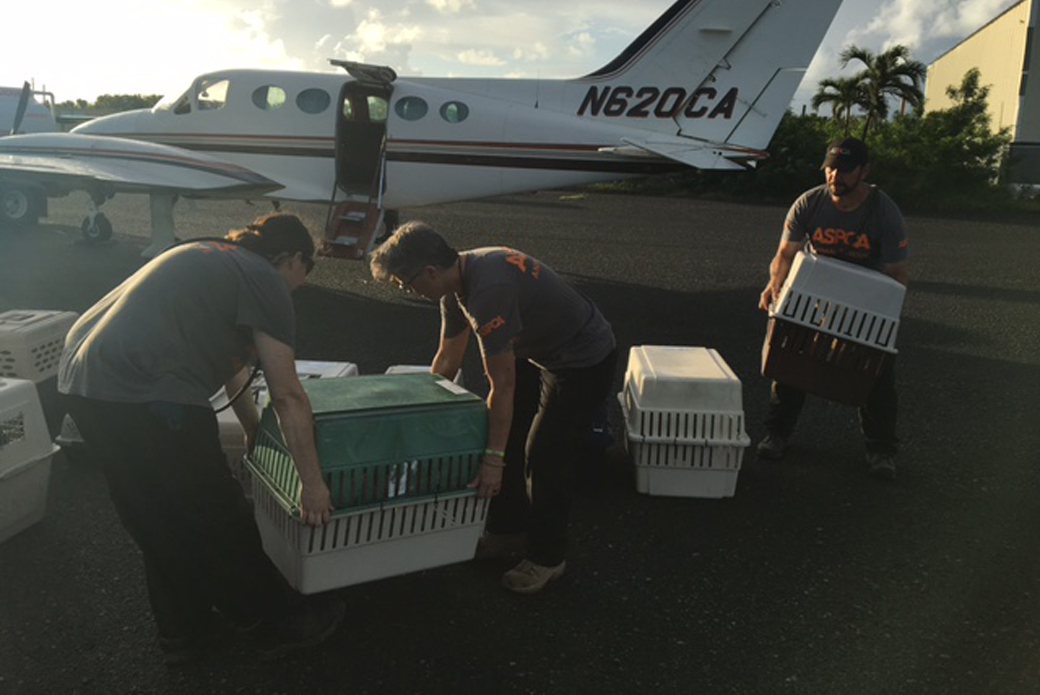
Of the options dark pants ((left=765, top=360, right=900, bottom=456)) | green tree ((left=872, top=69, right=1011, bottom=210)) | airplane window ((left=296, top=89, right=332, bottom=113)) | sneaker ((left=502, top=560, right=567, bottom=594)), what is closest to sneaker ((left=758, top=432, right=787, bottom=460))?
dark pants ((left=765, top=360, right=900, bottom=456))

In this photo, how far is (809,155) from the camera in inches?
1041

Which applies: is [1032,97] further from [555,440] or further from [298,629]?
[298,629]

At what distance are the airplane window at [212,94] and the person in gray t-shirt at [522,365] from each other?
9.72m

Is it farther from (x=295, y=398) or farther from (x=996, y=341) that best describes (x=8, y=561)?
(x=996, y=341)

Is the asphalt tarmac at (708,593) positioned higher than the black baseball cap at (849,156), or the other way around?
the black baseball cap at (849,156)

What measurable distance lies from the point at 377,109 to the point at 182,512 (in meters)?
9.59

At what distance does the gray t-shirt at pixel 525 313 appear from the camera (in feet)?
9.91

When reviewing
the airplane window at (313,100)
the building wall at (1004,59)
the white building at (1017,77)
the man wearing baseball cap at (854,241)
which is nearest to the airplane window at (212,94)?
the airplane window at (313,100)

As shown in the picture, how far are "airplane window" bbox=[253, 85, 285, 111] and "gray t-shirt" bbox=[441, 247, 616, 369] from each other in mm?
9118

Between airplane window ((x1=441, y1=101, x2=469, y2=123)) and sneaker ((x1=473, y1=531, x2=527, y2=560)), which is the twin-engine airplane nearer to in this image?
airplane window ((x1=441, y1=101, x2=469, y2=123))

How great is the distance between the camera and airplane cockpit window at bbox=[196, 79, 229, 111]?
38.3 feet

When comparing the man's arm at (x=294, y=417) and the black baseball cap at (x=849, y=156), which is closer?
the man's arm at (x=294, y=417)

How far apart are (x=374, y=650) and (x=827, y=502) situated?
2.72 meters

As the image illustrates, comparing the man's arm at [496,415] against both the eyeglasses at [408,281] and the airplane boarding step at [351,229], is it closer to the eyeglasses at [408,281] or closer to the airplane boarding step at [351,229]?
the eyeglasses at [408,281]
